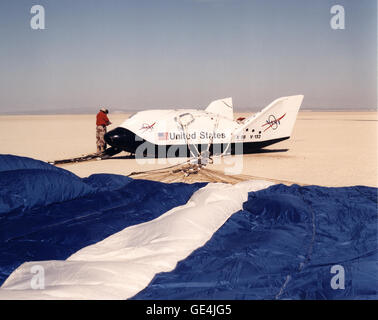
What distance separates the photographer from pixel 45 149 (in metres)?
15.7

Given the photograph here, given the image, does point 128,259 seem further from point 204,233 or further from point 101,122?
point 101,122

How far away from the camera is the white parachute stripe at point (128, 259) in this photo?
8.38 ft

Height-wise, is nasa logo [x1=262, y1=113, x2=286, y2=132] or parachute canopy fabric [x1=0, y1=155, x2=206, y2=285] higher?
nasa logo [x1=262, y1=113, x2=286, y2=132]

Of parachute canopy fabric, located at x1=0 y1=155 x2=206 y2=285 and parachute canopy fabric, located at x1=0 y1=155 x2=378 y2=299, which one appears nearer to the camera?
parachute canopy fabric, located at x1=0 y1=155 x2=378 y2=299

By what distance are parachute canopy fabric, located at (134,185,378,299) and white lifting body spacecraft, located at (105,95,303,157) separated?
615 cm

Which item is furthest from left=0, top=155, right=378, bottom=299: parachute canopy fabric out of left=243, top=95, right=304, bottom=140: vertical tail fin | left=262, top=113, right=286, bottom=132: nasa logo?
left=262, top=113, right=286, bottom=132: nasa logo

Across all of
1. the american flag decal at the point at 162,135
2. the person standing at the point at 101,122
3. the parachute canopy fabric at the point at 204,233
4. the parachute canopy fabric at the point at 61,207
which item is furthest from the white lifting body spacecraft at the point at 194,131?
the parachute canopy fabric at the point at 204,233

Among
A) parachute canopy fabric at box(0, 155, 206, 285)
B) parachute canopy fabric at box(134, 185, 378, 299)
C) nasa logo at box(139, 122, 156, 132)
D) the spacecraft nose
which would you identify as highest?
nasa logo at box(139, 122, 156, 132)

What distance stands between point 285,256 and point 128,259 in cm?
133

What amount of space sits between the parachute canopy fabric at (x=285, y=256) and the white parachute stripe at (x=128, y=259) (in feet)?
0.33

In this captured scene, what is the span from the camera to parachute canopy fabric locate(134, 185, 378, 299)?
2723mm

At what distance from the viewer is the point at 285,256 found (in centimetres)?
324

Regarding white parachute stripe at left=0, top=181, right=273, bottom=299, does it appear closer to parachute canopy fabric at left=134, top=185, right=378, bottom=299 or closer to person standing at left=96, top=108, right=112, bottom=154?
parachute canopy fabric at left=134, top=185, right=378, bottom=299
